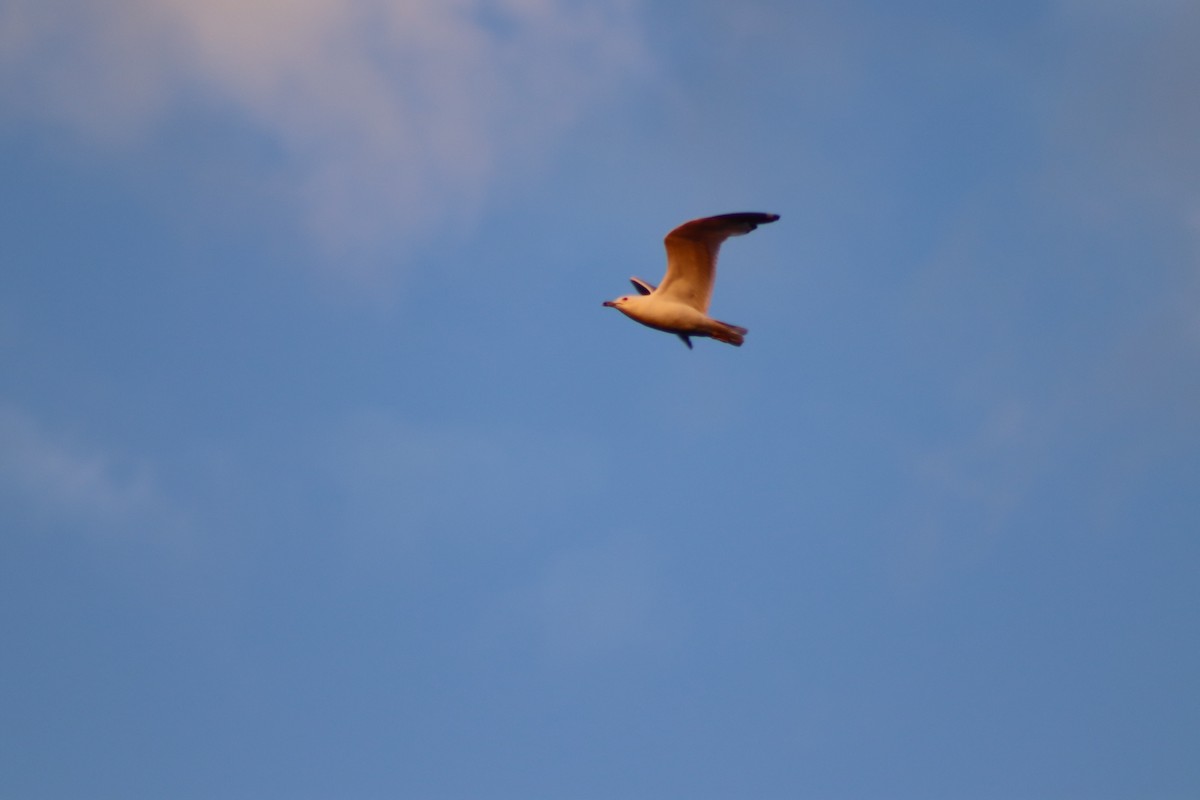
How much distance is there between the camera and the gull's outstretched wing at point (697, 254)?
25844 mm

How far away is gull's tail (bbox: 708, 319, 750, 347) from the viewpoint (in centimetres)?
2612

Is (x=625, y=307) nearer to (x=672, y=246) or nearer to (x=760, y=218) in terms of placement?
(x=672, y=246)

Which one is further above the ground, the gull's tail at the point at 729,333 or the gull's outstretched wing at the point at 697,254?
the gull's outstretched wing at the point at 697,254

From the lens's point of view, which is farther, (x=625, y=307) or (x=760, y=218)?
(x=625, y=307)

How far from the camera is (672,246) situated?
26438 millimetres

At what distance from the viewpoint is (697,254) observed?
26.5 m

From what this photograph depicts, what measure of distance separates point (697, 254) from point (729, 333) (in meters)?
1.59

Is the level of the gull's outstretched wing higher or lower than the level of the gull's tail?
higher

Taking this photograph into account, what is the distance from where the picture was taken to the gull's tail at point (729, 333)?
2612 centimetres

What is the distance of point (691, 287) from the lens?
2678 cm

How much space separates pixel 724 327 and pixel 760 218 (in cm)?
208

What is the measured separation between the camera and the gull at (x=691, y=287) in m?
26.0

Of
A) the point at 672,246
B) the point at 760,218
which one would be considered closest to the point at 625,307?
the point at 672,246

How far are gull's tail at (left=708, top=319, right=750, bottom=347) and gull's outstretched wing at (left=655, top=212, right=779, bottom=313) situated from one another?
56 cm
